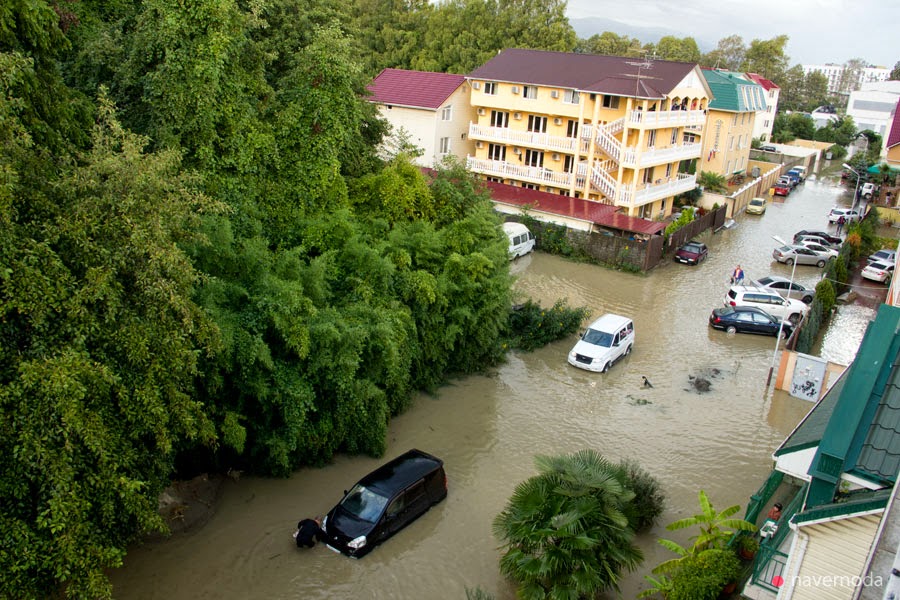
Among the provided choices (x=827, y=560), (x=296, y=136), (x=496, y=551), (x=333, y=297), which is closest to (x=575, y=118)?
(x=296, y=136)

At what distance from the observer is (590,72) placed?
36469 mm

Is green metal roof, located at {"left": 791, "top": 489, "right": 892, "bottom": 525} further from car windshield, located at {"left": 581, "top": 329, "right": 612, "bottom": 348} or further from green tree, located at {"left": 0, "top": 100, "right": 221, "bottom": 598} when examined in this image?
car windshield, located at {"left": 581, "top": 329, "right": 612, "bottom": 348}

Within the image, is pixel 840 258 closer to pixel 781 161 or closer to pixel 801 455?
pixel 801 455

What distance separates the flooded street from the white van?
→ 7.30 ft

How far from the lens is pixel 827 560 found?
25.1 feet

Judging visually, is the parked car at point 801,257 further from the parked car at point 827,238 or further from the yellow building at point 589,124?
the yellow building at point 589,124

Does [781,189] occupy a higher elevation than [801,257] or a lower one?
lower

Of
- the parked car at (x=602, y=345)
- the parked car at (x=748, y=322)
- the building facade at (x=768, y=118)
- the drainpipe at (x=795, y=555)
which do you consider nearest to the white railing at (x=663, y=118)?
the parked car at (x=748, y=322)

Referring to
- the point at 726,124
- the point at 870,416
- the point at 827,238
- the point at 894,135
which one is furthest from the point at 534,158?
the point at 870,416

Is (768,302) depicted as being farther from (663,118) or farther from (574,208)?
(663,118)

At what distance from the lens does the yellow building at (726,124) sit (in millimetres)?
46906

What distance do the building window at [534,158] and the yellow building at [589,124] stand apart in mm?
67

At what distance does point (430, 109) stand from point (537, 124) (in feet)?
19.8

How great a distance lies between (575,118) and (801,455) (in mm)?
28900
